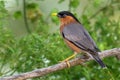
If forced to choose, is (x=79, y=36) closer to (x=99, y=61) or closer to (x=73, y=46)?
(x=73, y=46)

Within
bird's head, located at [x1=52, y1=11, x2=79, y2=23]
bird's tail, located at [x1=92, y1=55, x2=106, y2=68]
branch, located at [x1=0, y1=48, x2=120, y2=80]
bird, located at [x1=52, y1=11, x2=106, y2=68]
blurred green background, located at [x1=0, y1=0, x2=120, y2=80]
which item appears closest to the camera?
branch, located at [x1=0, y1=48, x2=120, y2=80]

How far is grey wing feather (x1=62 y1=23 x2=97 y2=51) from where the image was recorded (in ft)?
12.8

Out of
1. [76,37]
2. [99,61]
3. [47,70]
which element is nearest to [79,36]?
[76,37]

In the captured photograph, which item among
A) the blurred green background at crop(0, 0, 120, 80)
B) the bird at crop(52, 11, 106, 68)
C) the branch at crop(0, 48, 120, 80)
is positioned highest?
the bird at crop(52, 11, 106, 68)

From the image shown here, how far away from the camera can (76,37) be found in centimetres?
405

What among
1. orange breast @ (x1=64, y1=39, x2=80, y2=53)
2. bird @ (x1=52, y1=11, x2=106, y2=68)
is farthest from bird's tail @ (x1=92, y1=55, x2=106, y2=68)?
orange breast @ (x1=64, y1=39, x2=80, y2=53)

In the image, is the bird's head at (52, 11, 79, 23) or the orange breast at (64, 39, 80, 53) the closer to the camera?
the orange breast at (64, 39, 80, 53)

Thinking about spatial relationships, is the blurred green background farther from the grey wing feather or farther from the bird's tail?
the bird's tail

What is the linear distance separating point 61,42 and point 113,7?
1.60 m

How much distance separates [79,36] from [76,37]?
0.03 metres

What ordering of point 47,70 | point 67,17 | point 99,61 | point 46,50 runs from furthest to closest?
point 67,17 → point 46,50 → point 99,61 → point 47,70

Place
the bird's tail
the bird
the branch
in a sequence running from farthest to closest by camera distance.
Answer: the bird, the bird's tail, the branch

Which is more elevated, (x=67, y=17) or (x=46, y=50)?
(x=67, y=17)

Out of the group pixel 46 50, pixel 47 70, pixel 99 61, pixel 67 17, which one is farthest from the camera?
pixel 67 17
